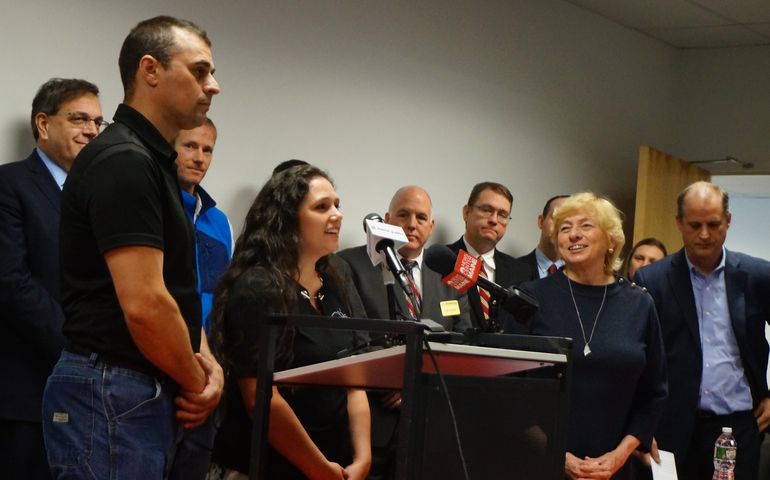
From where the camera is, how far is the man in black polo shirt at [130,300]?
6.59 ft

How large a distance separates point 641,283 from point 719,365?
0.48m

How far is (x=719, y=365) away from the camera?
4312mm

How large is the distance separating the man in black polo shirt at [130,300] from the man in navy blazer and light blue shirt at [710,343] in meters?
2.66

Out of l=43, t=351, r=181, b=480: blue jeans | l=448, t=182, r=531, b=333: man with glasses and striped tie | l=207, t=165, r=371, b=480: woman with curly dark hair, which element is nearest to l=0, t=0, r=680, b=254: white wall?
l=448, t=182, r=531, b=333: man with glasses and striped tie

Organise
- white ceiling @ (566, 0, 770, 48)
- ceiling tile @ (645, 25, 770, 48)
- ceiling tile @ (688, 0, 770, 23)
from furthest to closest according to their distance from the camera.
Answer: ceiling tile @ (645, 25, 770, 48) → white ceiling @ (566, 0, 770, 48) → ceiling tile @ (688, 0, 770, 23)

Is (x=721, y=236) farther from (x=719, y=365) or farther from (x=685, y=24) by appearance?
(x=685, y=24)

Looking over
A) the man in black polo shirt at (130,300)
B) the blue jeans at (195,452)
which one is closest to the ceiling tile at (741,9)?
the blue jeans at (195,452)

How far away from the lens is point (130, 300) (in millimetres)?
1993

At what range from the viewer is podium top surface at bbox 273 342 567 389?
208 cm

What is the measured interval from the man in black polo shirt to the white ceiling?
5219 mm

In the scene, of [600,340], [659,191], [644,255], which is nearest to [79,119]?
[600,340]

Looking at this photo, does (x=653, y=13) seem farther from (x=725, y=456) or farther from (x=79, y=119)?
(x=79, y=119)

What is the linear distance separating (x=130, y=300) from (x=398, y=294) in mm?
2496

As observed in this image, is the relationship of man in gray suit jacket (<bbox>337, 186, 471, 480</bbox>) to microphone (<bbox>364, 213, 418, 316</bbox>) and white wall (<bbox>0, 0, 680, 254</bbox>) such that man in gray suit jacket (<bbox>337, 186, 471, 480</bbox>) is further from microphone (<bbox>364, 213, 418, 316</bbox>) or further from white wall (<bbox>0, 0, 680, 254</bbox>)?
microphone (<bbox>364, 213, 418, 316</bbox>)
